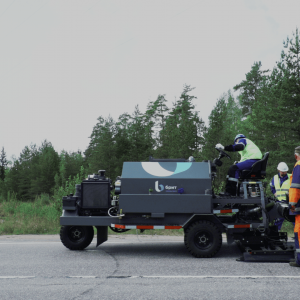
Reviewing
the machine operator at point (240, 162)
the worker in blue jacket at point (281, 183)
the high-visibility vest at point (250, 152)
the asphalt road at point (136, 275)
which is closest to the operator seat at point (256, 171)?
the machine operator at point (240, 162)

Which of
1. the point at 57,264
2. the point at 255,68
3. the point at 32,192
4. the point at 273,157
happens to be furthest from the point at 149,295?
the point at 32,192

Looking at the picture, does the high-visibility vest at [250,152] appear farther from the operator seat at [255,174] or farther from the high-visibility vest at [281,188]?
the high-visibility vest at [281,188]

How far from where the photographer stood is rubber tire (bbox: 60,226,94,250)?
864cm

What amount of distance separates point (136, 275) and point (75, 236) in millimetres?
2936

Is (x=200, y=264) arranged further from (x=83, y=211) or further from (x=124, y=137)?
(x=124, y=137)

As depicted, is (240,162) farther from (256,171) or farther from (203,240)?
(203,240)

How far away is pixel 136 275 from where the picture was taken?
6.20 m

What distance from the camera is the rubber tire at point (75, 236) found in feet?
28.3

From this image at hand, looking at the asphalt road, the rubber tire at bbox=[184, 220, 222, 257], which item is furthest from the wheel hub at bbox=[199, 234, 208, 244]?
the asphalt road

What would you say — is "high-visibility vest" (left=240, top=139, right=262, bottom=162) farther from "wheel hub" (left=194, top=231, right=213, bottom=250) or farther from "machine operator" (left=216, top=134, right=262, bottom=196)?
"wheel hub" (left=194, top=231, right=213, bottom=250)

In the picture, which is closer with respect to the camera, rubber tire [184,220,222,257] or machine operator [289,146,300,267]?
machine operator [289,146,300,267]

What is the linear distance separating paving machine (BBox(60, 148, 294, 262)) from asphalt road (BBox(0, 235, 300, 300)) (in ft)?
1.77

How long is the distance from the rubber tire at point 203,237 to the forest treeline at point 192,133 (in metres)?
5.14

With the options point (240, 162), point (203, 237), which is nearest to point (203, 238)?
point (203, 237)
